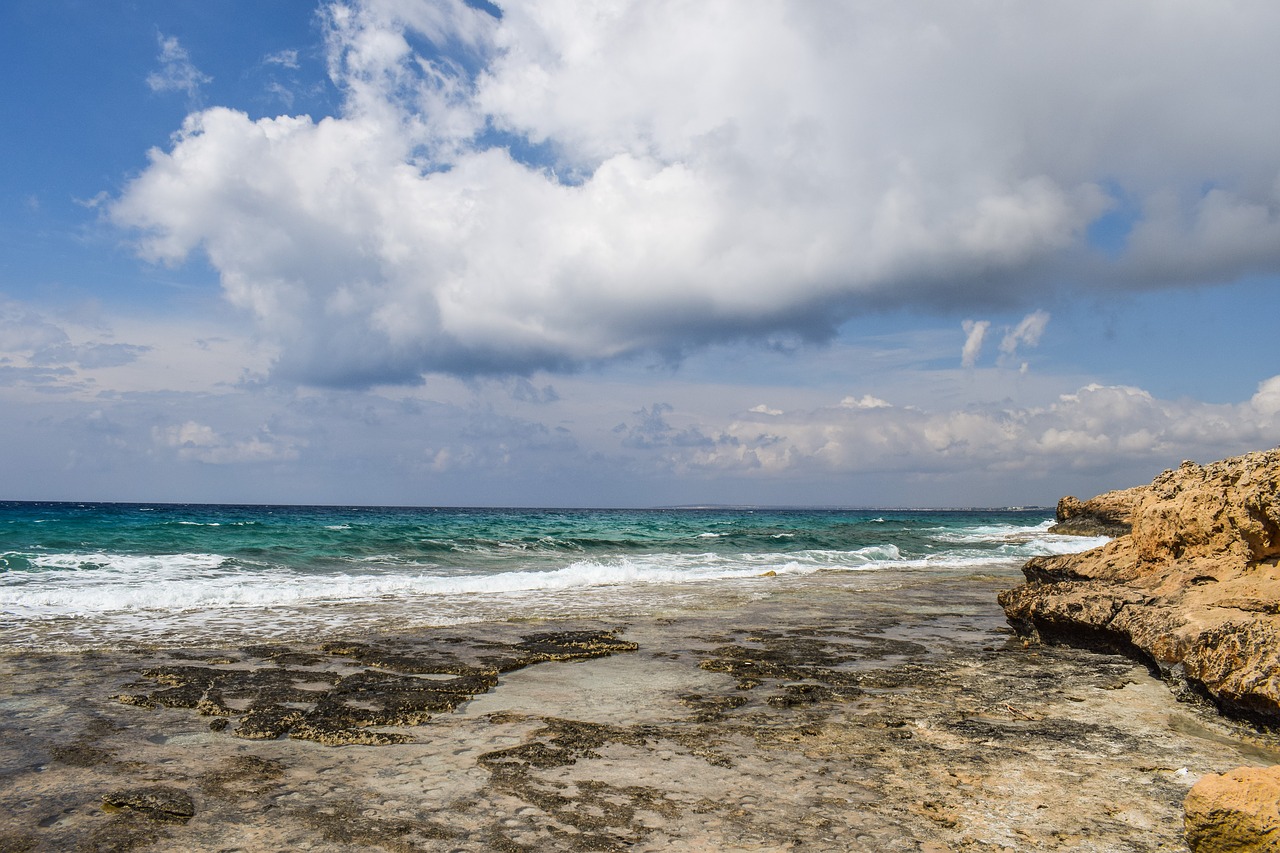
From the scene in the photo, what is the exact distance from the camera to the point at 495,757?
5.36 m

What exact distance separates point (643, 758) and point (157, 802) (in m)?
3.02

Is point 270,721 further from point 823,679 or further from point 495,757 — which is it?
point 823,679

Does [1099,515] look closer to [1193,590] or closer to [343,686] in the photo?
[1193,590]

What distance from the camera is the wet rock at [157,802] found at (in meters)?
4.34

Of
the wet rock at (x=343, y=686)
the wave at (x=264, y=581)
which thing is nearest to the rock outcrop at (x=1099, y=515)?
the wave at (x=264, y=581)

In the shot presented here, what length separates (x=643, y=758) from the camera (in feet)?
17.6

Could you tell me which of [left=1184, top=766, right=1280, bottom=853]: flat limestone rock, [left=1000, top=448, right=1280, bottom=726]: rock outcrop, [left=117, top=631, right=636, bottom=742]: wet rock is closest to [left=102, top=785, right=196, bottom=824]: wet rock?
[left=117, top=631, right=636, bottom=742]: wet rock

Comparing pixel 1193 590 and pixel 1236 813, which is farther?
pixel 1193 590

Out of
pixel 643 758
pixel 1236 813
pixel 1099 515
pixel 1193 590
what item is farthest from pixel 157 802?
pixel 1099 515

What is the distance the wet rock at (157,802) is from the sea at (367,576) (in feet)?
19.9

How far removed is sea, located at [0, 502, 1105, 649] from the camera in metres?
12.4

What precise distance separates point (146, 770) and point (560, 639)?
233 inches

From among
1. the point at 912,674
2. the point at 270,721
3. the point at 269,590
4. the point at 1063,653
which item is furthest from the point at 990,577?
the point at 270,721

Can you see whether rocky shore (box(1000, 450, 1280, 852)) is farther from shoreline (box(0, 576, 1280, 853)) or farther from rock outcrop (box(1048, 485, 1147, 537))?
rock outcrop (box(1048, 485, 1147, 537))
